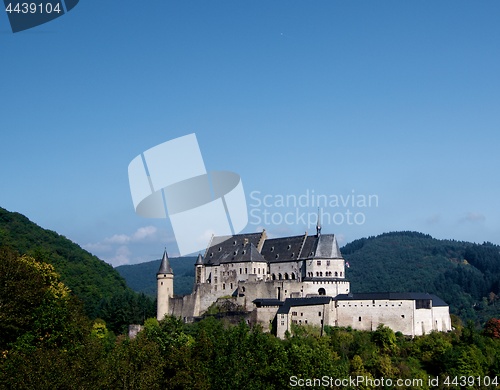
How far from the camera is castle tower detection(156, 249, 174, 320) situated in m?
70.6

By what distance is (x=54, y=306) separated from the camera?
133 feet

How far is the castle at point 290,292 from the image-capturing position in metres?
61.0

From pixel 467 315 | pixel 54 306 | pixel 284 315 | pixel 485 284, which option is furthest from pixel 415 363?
pixel 485 284

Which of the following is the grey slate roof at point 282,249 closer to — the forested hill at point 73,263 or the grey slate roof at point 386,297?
the grey slate roof at point 386,297

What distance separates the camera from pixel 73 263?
339 feet

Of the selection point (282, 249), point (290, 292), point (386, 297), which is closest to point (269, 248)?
point (282, 249)

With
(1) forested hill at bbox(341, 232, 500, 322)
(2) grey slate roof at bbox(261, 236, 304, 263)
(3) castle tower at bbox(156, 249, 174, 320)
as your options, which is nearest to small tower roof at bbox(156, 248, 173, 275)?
(3) castle tower at bbox(156, 249, 174, 320)

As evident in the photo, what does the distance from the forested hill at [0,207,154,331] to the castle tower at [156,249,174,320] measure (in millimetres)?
4159

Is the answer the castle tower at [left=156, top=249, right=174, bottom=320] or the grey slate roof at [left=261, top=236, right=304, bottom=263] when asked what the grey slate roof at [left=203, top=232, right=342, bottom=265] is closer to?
the grey slate roof at [left=261, top=236, right=304, bottom=263]

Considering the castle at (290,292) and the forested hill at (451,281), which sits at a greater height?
the forested hill at (451,281)

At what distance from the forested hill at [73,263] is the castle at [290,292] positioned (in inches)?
291

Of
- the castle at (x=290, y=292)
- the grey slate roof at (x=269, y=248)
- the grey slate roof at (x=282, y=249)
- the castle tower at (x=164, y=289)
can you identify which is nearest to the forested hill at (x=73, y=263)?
the castle tower at (x=164, y=289)

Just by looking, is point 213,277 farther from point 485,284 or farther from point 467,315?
point 485,284

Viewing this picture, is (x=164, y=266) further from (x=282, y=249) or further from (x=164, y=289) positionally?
(x=282, y=249)
